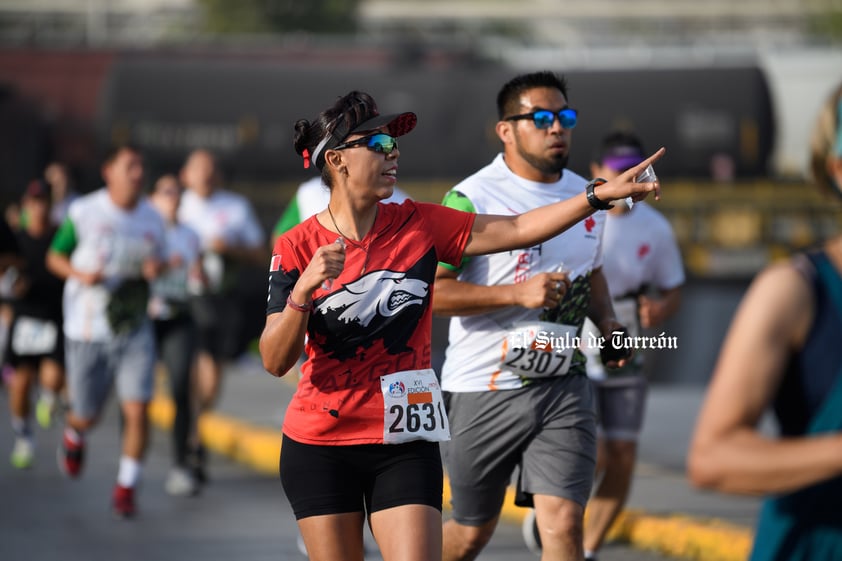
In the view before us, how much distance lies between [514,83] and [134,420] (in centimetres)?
411

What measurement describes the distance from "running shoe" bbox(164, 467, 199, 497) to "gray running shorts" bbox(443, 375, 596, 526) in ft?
15.2

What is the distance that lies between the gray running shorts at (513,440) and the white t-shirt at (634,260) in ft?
5.81

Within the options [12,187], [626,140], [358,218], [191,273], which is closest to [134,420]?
[191,273]

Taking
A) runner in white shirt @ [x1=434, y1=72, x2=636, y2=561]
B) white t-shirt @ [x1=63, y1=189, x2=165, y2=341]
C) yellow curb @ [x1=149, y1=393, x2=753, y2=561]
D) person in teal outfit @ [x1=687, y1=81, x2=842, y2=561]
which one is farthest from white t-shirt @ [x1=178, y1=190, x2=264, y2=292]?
person in teal outfit @ [x1=687, y1=81, x2=842, y2=561]

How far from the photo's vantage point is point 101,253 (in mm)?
9000

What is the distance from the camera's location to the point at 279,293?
425cm

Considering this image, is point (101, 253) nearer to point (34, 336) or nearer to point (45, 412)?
point (34, 336)

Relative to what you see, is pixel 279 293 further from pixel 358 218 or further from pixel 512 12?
pixel 512 12

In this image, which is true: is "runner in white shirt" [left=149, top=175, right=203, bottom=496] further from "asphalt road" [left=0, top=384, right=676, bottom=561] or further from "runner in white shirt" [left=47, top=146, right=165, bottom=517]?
"runner in white shirt" [left=47, top=146, right=165, bottom=517]

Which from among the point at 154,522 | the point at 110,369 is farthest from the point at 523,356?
the point at 110,369

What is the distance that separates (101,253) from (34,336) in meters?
3.41

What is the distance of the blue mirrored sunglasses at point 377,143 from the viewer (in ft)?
14.3

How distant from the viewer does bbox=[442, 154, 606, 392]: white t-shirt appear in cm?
538

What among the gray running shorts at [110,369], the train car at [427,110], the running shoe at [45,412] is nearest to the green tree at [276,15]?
the train car at [427,110]
